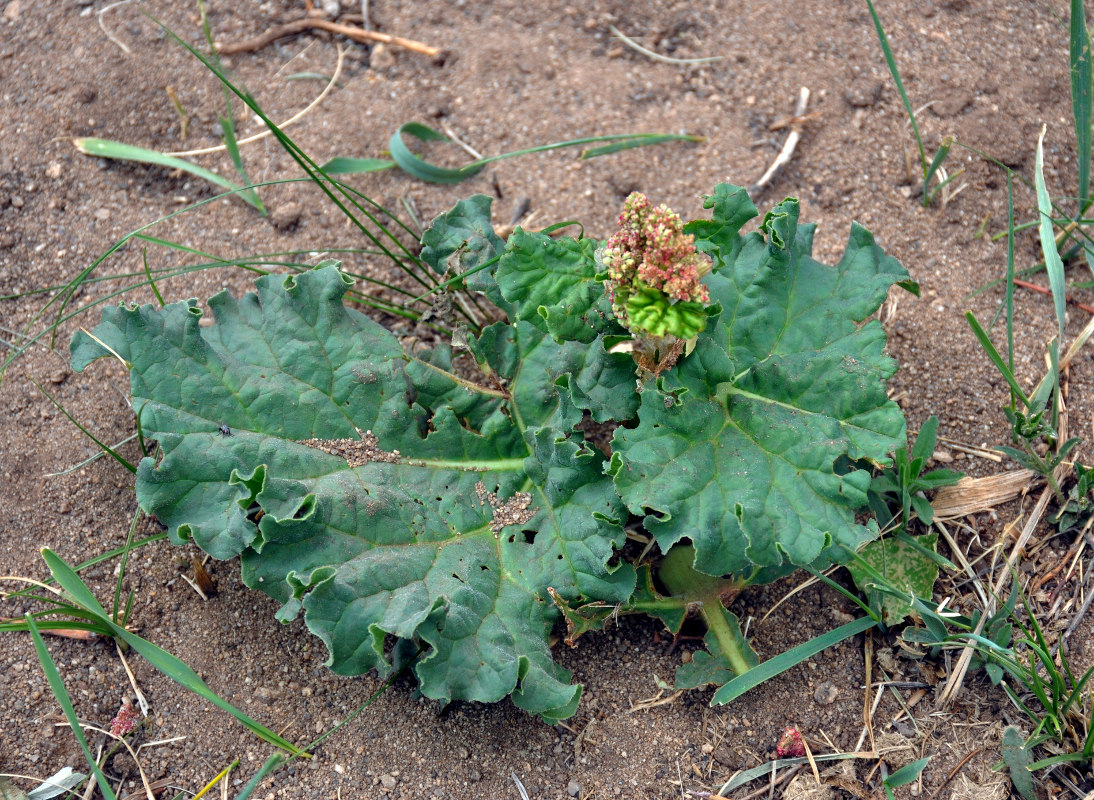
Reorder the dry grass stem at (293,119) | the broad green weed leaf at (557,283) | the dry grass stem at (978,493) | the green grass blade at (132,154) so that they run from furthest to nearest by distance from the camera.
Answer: the dry grass stem at (293,119)
the green grass blade at (132,154)
the dry grass stem at (978,493)
the broad green weed leaf at (557,283)

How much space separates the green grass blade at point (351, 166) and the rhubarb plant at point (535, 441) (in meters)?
0.84

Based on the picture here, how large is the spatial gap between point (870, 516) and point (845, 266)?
2.96 ft

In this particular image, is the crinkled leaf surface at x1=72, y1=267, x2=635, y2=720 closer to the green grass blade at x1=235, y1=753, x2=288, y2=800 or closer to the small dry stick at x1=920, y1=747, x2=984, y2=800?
the green grass blade at x1=235, y1=753, x2=288, y2=800

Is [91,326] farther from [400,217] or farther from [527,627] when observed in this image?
[527,627]

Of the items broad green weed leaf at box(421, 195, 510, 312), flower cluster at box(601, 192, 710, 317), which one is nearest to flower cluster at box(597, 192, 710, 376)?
flower cluster at box(601, 192, 710, 317)

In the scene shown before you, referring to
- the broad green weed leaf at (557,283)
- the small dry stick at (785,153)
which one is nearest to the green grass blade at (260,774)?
the broad green weed leaf at (557,283)

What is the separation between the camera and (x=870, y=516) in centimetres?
309

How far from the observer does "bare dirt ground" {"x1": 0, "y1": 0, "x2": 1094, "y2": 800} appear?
2744 millimetres

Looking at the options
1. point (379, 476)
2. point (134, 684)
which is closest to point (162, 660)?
point (134, 684)

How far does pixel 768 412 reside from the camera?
2727 millimetres

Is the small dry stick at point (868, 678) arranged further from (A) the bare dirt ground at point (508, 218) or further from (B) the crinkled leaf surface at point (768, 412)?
(B) the crinkled leaf surface at point (768, 412)

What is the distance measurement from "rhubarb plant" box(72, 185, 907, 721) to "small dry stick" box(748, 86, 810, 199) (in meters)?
0.84

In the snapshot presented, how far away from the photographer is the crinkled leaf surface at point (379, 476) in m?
2.54

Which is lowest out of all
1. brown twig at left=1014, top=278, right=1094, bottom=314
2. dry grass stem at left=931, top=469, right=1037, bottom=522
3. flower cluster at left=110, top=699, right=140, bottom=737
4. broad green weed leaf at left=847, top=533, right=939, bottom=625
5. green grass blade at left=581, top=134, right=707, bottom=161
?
flower cluster at left=110, top=699, right=140, bottom=737
